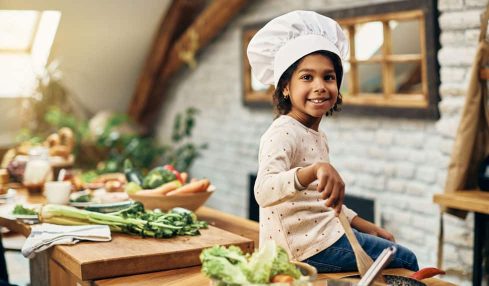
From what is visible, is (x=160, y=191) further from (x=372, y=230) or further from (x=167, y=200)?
(x=372, y=230)

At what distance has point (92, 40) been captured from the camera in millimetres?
7109

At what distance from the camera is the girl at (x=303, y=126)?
2.14 meters

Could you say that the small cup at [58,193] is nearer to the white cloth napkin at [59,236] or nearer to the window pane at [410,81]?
the white cloth napkin at [59,236]

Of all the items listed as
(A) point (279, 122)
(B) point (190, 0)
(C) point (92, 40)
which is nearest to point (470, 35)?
(A) point (279, 122)

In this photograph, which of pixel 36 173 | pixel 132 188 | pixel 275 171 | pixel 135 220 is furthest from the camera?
pixel 36 173

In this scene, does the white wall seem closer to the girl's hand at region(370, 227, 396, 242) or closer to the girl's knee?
the girl's hand at region(370, 227, 396, 242)

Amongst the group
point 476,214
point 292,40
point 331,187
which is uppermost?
point 292,40

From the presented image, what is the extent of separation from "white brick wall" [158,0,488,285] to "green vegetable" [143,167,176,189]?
6.51 ft

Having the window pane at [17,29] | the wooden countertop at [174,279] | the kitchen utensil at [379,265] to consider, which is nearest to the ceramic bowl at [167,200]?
the wooden countertop at [174,279]

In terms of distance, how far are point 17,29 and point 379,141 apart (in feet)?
12.6

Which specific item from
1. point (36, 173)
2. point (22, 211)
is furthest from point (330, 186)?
point (36, 173)

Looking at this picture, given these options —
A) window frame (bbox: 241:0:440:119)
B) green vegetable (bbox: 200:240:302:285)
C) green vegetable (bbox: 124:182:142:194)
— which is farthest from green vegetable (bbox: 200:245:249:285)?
window frame (bbox: 241:0:440:119)

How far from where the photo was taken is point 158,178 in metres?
3.10

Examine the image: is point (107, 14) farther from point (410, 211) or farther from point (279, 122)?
point (279, 122)
